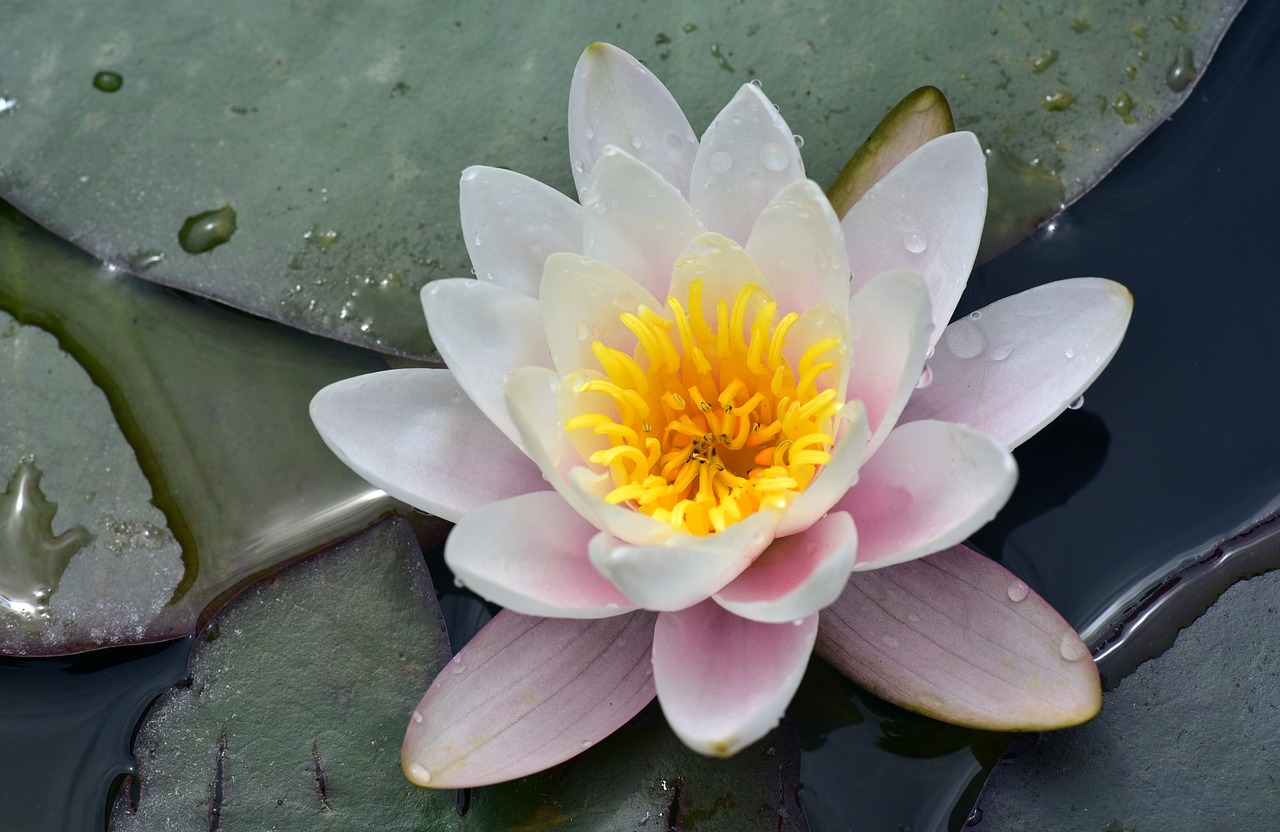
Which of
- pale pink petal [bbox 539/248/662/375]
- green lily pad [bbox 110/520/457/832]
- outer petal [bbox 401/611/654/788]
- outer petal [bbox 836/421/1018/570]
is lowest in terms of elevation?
green lily pad [bbox 110/520/457/832]

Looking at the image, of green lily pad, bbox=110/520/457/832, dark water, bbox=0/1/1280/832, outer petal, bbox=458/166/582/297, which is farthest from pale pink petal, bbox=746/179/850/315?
green lily pad, bbox=110/520/457/832

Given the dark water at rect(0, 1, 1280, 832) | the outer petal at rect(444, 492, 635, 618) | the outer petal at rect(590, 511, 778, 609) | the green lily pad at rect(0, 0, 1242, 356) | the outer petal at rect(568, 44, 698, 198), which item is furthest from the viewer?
the green lily pad at rect(0, 0, 1242, 356)

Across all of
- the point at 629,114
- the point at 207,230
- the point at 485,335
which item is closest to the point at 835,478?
the point at 485,335

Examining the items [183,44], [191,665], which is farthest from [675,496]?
[183,44]

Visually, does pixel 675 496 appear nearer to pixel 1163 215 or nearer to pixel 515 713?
pixel 515 713

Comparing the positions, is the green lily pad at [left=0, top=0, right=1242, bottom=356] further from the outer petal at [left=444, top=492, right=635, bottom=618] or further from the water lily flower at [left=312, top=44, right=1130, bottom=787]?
the outer petal at [left=444, top=492, right=635, bottom=618]

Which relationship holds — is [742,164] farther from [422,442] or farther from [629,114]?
[422,442]
